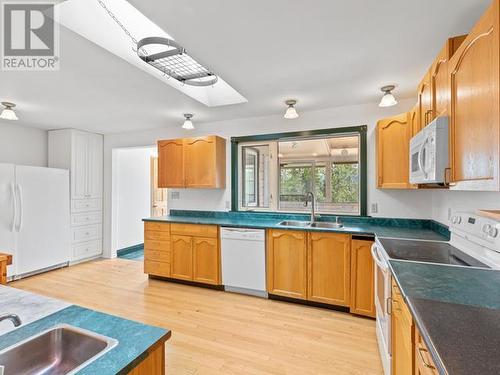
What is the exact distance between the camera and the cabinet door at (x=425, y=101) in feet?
6.02

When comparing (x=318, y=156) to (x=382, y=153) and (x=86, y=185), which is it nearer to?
(x=382, y=153)

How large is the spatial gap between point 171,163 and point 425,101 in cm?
320

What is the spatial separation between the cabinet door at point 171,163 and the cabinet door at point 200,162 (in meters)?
0.11

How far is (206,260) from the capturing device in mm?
3307

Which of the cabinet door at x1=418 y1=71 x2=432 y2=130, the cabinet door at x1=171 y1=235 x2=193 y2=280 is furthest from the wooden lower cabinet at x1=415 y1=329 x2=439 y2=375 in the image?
the cabinet door at x1=171 y1=235 x2=193 y2=280

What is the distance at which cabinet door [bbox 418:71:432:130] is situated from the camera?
72.3 inches

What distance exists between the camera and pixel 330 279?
2717mm

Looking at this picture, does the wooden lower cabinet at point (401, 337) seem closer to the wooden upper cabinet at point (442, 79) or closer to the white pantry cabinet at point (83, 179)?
the wooden upper cabinet at point (442, 79)

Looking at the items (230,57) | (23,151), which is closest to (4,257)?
(230,57)

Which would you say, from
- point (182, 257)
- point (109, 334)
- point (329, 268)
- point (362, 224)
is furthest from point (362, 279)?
point (109, 334)

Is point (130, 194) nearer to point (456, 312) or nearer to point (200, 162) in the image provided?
point (200, 162)

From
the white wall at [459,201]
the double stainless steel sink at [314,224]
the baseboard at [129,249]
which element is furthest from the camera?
the baseboard at [129,249]

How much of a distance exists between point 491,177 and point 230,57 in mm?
1793

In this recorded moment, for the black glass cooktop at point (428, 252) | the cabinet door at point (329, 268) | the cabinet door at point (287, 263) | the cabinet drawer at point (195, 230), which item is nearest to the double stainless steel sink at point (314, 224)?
the cabinet door at point (287, 263)
